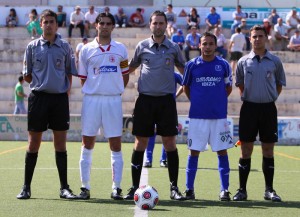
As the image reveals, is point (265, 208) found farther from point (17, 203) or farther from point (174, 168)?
point (17, 203)

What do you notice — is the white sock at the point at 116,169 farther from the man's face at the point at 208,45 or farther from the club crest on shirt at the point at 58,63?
the man's face at the point at 208,45

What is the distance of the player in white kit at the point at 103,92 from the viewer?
35.2 ft

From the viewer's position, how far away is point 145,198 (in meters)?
9.86

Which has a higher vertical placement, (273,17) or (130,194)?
(273,17)

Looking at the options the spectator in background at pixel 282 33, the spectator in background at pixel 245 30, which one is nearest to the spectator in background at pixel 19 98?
the spectator in background at pixel 245 30

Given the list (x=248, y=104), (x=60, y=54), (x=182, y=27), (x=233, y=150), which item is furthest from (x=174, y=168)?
(x=182, y=27)

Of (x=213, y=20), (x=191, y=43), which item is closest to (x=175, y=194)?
(x=191, y=43)

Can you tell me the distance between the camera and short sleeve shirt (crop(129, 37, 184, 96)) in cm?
1080

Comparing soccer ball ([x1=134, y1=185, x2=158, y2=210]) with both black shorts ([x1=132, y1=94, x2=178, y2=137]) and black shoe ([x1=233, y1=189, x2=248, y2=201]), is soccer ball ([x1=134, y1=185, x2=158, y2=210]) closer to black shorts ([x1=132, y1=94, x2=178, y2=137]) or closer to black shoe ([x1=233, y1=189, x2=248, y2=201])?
black shorts ([x1=132, y1=94, x2=178, y2=137])

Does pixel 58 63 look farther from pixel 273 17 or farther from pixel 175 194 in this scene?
pixel 273 17

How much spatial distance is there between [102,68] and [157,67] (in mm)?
666

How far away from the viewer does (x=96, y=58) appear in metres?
10.7

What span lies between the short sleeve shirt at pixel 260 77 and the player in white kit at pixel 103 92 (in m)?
1.53

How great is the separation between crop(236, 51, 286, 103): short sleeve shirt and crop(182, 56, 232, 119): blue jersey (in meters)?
0.25
